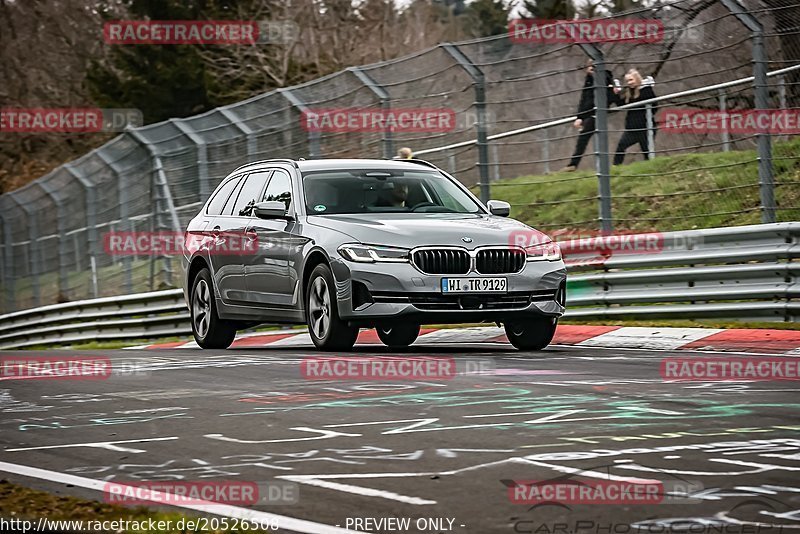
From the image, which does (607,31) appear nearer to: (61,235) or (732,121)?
(732,121)

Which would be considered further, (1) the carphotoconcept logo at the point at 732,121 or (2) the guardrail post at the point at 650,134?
(2) the guardrail post at the point at 650,134

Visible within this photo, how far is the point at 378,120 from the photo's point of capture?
18781mm

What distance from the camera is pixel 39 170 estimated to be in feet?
178

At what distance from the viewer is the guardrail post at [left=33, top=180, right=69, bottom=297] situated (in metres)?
27.4

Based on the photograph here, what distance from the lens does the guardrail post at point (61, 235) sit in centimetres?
2742

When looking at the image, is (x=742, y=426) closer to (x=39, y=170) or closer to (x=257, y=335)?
(x=257, y=335)

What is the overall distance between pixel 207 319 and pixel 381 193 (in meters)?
2.93

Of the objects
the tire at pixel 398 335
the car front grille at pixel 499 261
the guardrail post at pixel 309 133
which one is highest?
the guardrail post at pixel 309 133

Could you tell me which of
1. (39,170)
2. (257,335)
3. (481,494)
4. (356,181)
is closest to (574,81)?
(356,181)

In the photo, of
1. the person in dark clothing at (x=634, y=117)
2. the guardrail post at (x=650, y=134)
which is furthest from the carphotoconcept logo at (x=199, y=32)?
the guardrail post at (x=650, y=134)

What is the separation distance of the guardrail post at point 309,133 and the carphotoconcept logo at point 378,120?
0.06m

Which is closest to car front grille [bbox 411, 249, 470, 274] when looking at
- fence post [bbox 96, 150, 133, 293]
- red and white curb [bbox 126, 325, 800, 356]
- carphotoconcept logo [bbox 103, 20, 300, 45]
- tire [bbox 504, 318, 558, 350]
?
tire [bbox 504, 318, 558, 350]

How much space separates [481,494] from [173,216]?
694 inches

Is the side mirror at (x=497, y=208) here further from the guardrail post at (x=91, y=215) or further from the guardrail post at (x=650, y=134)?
the guardrail post at (x=91, y=215)
